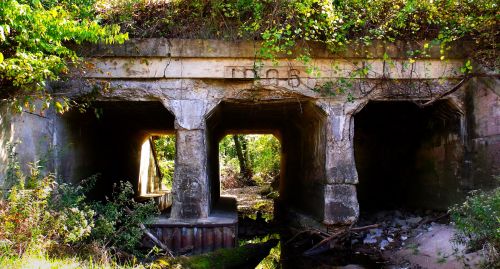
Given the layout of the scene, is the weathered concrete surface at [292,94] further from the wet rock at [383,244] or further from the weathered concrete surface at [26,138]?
the wet rock at [383,244]

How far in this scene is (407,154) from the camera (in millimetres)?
10609

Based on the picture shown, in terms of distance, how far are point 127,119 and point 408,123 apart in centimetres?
674

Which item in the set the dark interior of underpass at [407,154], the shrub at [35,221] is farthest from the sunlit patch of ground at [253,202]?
the shrub at [35,221]

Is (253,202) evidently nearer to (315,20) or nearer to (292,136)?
(292,136)

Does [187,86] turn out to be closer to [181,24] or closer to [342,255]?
[181,24]

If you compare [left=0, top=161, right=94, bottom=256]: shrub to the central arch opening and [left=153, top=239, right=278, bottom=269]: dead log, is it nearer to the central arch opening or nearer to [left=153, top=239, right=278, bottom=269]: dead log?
[left=153, top=239, right=278, bottom=269]: dead log

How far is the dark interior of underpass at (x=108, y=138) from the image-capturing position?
8.41 metres

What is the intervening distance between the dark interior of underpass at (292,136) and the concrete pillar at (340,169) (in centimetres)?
32

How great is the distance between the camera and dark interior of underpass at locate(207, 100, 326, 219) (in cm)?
859

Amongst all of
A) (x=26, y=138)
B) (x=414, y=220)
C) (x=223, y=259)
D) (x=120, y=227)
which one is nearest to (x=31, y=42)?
(x=26, y=138)

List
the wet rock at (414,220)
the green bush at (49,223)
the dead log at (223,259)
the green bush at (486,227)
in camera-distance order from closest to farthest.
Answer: the green bush at (486,227) → the green bush at (49,223) → the dead log at (223,259) → the wet rock at (414,220)

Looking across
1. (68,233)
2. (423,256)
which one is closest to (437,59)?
(423,256)

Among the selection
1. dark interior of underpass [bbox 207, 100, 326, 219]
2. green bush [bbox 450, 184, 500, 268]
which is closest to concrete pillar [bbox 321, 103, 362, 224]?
dark interior of underpass [bbox 207, 100, 326, 219]

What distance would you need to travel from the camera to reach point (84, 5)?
745cm
